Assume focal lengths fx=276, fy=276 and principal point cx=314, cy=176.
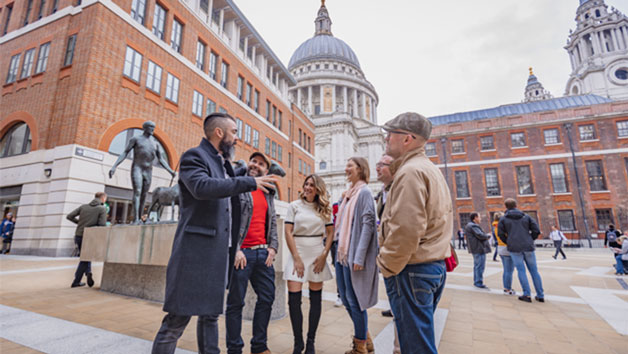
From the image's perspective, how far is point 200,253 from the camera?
1.94 metres

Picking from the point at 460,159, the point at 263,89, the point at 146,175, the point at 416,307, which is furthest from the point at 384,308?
the point at 460,159

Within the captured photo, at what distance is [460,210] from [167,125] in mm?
26366

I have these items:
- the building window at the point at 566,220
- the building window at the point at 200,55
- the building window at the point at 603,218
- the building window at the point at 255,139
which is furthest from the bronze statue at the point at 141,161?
the building window at the point at 603,218

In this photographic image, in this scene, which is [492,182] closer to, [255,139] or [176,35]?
[255,139]

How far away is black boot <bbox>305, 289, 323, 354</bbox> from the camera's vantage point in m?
2.69

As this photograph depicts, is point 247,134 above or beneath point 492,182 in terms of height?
above

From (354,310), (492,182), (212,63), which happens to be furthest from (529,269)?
(492,182)

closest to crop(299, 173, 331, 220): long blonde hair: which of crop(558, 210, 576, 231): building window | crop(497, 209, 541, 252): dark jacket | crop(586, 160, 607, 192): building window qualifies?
crop(497, 209, 541, 252): dark jacket

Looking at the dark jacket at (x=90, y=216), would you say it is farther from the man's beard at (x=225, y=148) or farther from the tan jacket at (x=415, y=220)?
the tan jacket at (x=415, y=220)

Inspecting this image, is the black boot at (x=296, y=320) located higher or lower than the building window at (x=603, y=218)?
lower

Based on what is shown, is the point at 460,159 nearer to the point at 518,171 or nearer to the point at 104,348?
the point at 518,171

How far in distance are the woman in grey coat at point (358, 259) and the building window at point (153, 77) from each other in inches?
562

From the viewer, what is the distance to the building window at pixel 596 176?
24672 millimetres

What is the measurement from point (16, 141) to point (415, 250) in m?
18.8
